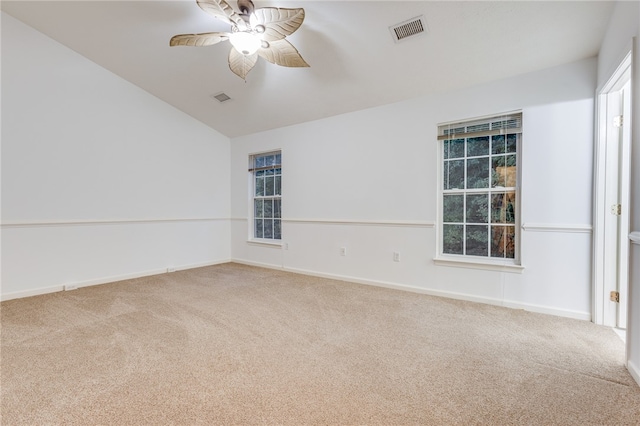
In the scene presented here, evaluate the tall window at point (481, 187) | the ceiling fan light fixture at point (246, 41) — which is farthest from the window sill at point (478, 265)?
the ceiling fan light fixture at point (246, 41)

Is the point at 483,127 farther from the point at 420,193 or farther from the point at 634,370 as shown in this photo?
the point at 634,370

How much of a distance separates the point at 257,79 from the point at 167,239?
2795 millimetres

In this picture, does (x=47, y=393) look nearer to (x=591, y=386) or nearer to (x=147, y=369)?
(x=147, y=369)

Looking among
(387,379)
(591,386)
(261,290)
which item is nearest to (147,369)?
(387,379)

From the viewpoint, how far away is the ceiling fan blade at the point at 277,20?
2080 mm

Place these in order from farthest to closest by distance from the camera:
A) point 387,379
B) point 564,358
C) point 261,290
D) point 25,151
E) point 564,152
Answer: point 261,290 → point 25,151 → point 564,152 → point 564,358 → point 387,379

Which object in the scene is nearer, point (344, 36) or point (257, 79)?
point (344, 36)

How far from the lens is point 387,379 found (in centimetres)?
166

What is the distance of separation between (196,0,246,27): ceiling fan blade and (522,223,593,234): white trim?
10.2 ft

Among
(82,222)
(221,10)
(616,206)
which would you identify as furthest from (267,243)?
(616,206)

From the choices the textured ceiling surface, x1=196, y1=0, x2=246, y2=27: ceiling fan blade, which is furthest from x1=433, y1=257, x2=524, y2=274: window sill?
x1=196, y1=0, x2=246, y2=27: ceiling fan blade

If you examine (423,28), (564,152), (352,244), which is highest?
(423,28)

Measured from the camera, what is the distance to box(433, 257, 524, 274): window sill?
9.33ft

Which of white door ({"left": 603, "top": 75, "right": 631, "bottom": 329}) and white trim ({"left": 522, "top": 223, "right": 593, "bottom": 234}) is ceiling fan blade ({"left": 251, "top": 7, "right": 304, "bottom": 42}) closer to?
white door ({"left": 603, "top": 75, "right": 631, "bottom": 329})
